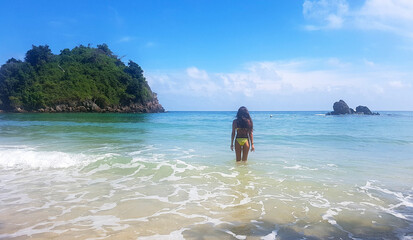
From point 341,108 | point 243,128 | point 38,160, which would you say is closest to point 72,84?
point 341,108

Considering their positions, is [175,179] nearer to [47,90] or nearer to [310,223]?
[310,223]

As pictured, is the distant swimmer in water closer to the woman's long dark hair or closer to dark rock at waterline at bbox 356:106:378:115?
the woman's long dark hair

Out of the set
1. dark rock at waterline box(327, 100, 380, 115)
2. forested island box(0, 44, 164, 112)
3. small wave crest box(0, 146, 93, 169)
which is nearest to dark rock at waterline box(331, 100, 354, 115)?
dark rock at waterline box(327, 100, 380, 115)

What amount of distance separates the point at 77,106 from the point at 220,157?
84.0m

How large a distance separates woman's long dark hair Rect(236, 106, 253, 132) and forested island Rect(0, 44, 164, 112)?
84.3 m

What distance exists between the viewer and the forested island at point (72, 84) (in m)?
78.2

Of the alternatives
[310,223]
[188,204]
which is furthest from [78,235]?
[310,223]

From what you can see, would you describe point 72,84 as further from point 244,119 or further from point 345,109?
point 244,119

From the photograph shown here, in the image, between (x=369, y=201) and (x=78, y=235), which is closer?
(x=78, y=235)

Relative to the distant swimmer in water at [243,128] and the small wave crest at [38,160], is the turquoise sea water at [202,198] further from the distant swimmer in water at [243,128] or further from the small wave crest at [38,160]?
the distant swimmer in water at [243,128]

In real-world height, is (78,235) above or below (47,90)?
below

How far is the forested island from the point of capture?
257 ft

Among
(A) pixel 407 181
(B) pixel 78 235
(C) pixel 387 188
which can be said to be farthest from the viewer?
(A) pixel 407 181

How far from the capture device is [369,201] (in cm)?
488
